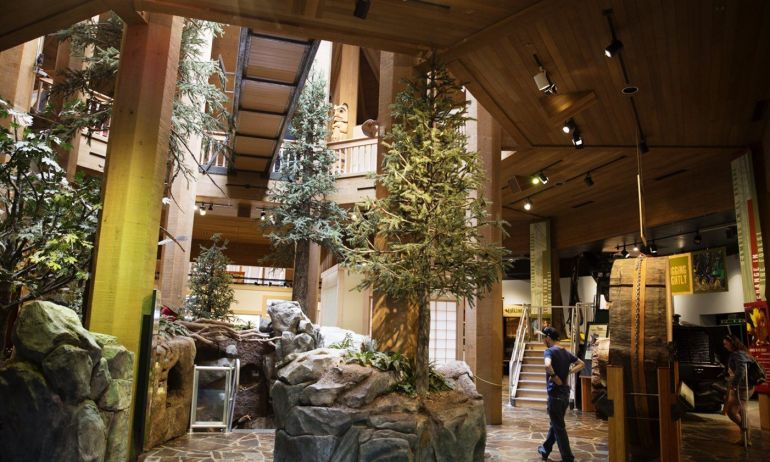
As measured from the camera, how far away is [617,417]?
521 cm

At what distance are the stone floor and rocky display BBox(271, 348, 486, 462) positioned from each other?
1.76 metres

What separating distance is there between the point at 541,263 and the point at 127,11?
14.1 meters

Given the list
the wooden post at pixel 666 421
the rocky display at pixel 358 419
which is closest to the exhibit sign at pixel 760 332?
the wooden post at pixel 666 421

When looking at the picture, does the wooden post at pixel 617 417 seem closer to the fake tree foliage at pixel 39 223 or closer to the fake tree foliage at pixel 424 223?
the fake tree foliage at pixel 424 223

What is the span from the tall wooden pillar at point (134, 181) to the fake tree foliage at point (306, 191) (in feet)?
23.5

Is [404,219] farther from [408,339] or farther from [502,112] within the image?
[502,112]

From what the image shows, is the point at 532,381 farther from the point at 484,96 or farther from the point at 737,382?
the point at 484,96

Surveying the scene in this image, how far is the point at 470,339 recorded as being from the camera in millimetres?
10078

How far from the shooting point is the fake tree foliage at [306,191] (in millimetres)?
13633

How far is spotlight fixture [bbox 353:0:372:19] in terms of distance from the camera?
577 centimetres

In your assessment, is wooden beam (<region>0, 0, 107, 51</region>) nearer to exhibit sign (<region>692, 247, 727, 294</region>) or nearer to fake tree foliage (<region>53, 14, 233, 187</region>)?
fake tree foliage (<region>53, 14, 233, 187</region>)

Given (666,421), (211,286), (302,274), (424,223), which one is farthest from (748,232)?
(211,286)

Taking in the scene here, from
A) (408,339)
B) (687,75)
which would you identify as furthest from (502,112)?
(408,339)

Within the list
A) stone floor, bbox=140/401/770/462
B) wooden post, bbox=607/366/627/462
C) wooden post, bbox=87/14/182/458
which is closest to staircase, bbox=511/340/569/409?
stone floor, bbox=140/401/770/462
